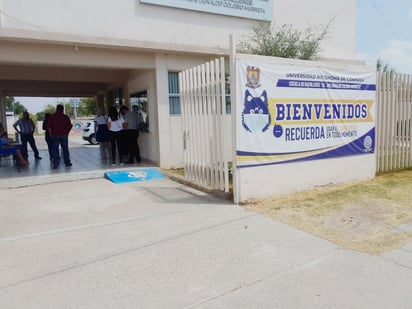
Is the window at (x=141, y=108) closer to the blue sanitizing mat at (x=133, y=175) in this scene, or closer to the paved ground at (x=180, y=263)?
the blue sanitizing mat at (x=133, y=175)

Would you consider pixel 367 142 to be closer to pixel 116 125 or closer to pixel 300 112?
pixel 300 112

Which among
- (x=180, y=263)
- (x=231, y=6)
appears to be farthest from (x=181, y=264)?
(x=231, y=6)

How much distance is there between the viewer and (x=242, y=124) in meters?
5.50

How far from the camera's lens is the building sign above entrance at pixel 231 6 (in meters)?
9.20

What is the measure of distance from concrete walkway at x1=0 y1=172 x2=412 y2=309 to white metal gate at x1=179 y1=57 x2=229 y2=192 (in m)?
1.00

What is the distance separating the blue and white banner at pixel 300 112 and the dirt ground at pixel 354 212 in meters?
0.77

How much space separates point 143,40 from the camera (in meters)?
8.68

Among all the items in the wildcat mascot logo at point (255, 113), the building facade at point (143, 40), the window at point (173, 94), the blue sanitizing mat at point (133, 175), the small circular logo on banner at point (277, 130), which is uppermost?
the building facade at point (143, 40)

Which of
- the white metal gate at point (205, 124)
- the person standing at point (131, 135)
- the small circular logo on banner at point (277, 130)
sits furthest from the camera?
the person standing at point (131, 135)

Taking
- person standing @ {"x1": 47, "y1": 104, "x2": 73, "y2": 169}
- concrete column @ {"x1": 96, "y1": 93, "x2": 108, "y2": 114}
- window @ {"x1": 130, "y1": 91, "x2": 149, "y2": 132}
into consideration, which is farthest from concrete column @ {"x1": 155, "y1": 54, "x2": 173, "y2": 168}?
concrete column @ {"x1": 96, "y1": 93, "x2": 108, "y2": 114}

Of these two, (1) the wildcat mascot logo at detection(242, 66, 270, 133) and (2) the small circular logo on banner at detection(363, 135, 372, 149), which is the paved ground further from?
(2) the small circular logo on banner at detection(363, 135, 372, 149)

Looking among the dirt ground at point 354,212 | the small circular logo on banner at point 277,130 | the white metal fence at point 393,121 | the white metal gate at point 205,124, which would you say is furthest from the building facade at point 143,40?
the dirt ground at point 354,212

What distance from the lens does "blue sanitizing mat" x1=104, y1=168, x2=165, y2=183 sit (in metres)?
7.82

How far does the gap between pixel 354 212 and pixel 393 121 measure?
4.01 metres
